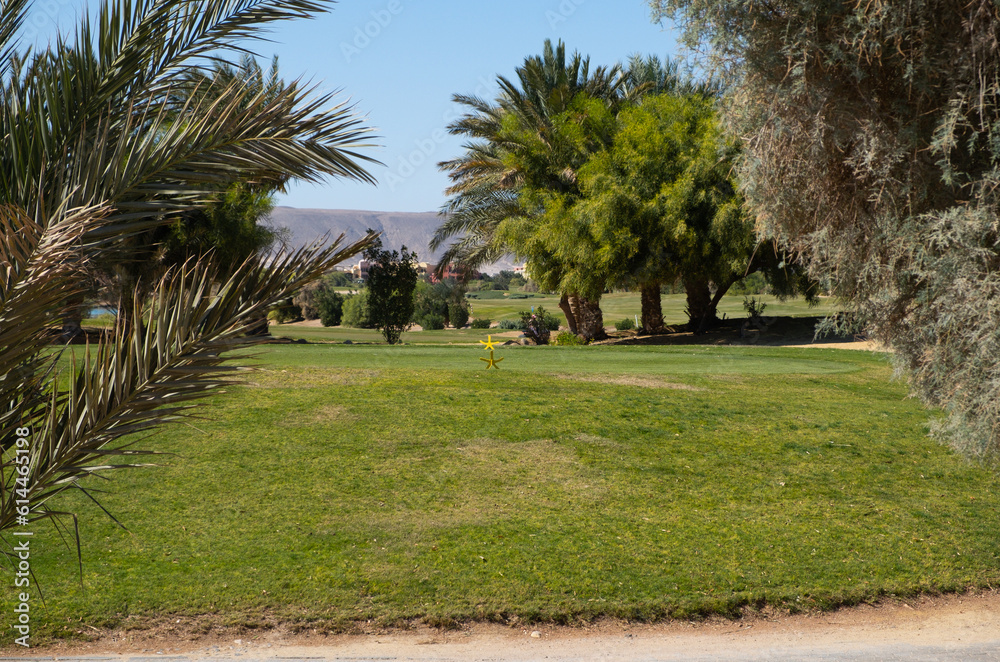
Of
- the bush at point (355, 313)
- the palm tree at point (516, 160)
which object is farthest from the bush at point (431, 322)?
the palm tree at point (516, 160)

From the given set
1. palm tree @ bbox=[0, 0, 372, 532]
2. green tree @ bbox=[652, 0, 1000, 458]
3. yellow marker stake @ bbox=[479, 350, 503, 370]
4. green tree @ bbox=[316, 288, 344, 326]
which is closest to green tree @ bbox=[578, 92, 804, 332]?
yellow marker stake @ bbox=[479, 350, 503, 370]

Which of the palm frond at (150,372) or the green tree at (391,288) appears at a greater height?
the green tree at (391,288)

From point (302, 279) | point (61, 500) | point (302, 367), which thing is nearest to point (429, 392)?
point (302, 367)

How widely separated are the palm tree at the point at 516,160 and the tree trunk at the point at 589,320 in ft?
0.11

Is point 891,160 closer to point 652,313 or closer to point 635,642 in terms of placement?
point 635,642

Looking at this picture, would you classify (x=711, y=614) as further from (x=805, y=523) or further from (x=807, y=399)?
(x=807, y=399)

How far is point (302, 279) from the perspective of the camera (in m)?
3.39

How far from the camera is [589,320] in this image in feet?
86.9

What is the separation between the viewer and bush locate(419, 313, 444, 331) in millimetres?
54375

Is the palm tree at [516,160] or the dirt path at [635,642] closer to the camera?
the dirt path at [635,642]

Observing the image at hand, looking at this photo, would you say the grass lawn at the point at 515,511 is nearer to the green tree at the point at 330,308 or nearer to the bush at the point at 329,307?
the bush at the point at 329,307

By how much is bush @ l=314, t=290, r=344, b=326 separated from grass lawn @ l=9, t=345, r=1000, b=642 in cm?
5114

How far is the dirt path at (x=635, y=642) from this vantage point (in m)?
5.00

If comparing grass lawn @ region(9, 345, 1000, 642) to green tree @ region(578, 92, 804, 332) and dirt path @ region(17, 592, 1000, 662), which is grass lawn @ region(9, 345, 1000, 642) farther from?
green tree @ region(578, 92, 804, 332)
